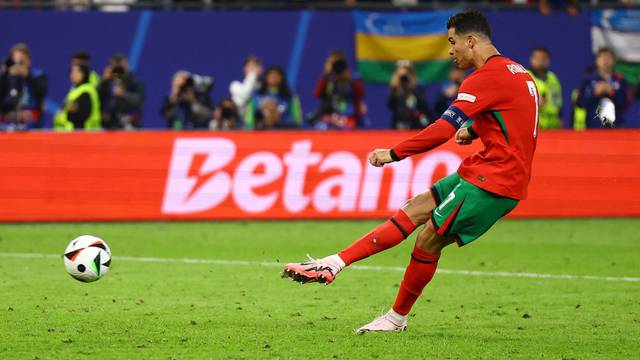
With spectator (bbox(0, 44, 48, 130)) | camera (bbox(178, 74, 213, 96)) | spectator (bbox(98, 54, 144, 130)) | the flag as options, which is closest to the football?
spectator (bbox(98, 54, 144, 130))

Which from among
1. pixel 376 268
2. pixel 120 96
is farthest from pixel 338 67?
pixel 376 268

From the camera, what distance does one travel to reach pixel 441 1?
2353 centimetres

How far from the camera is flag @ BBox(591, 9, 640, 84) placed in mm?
23484

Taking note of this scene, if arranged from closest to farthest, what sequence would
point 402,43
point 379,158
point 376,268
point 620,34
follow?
point 379,158
point 376,268
point 402,43
point 620,34

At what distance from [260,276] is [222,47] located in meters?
12.1

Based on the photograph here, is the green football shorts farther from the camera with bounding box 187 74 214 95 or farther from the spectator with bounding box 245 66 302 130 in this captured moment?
the camera with bounding box 187 74 214 95

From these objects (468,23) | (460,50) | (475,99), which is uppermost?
(468,23)

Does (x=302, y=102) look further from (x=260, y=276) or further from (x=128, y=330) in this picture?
(x=128, y=330)

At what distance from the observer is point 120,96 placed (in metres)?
20.5

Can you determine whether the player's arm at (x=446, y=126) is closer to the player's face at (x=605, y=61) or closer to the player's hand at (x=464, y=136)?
the player's hand at (x=464, y=136)

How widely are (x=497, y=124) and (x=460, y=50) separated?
0.55 m

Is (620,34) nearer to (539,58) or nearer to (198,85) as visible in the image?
(539,58)

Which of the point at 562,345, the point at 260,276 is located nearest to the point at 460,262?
the point at 260,276

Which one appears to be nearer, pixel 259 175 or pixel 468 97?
pixel 468 97
